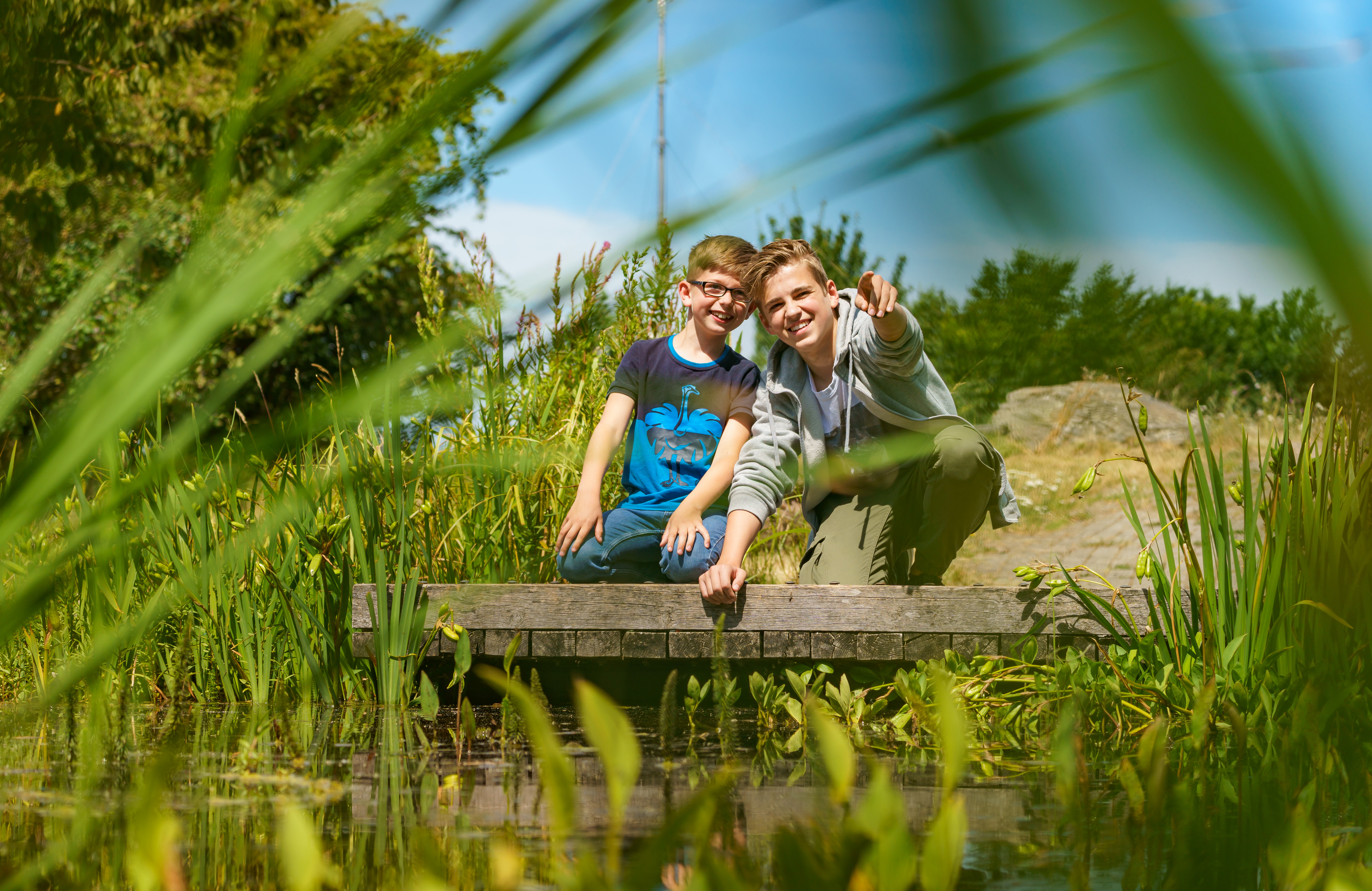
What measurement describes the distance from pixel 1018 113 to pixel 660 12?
220mm

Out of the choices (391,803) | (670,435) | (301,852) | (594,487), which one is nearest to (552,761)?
(301,852)

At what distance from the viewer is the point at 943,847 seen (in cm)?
67

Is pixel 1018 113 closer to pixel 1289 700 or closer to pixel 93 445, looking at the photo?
pixel 93 445

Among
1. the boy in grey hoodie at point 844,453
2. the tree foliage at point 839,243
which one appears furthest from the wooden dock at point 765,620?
the tree foliage at point 839,243

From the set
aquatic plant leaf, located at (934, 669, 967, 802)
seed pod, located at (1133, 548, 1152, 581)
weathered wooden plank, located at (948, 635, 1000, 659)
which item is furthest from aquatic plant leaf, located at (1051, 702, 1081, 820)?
weathered wooden plank, located at (948, 635, 1000, 659)

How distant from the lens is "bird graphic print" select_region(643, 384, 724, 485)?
3.07 metres

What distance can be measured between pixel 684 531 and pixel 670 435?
0.48 m

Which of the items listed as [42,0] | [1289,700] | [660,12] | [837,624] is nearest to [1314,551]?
[1289,700]

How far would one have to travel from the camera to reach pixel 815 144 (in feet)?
1.10

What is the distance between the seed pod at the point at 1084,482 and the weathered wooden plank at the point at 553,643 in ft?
4.45

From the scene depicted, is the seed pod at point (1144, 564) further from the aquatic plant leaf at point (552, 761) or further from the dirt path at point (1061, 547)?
the dirt path at point (1061, 547)

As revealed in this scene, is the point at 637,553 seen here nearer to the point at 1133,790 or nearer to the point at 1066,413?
the point at 1133,790

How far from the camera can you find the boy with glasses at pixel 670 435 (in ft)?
9.36

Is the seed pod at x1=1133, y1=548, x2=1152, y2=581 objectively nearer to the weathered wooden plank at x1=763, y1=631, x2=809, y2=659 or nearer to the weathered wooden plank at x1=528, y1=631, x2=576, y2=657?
the weathered wooden plank at x1=763, y1=631, x2=809, y2=659
